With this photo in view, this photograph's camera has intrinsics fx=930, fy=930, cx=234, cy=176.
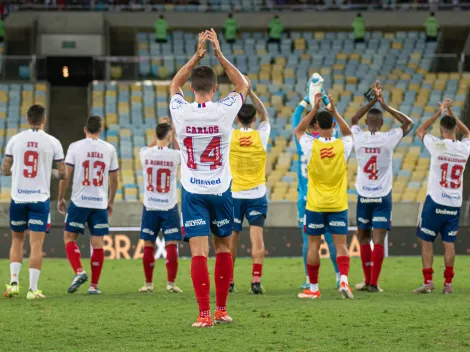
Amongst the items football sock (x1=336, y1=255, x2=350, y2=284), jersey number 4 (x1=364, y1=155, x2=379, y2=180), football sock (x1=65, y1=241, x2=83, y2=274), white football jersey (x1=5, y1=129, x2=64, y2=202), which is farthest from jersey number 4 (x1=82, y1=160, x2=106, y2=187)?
jersey number 4 (x1=364, y1=155, x2=379, y2=180)

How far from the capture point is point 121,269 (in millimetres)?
16031

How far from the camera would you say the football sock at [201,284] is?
7883mm

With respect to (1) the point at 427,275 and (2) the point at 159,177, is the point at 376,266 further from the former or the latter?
(2) the point at 159,177

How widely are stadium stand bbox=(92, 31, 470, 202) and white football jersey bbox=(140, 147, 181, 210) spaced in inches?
396

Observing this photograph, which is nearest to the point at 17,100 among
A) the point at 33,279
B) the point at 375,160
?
the point at 33,279

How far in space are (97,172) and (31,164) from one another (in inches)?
37.6

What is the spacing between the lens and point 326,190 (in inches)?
423

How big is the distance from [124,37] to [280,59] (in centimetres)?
656

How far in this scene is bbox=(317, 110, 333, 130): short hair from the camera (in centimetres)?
1058

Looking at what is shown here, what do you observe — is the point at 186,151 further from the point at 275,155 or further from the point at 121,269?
the point at 275,155

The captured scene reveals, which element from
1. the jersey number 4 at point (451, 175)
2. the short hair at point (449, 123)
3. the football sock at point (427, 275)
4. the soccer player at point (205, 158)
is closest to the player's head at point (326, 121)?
the short hair at point (449, 123)

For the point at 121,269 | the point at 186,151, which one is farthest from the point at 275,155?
the point at 186,151

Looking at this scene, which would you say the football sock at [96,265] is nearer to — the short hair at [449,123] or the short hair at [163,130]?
the short hair at [163,130]

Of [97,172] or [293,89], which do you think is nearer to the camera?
[97,172]
